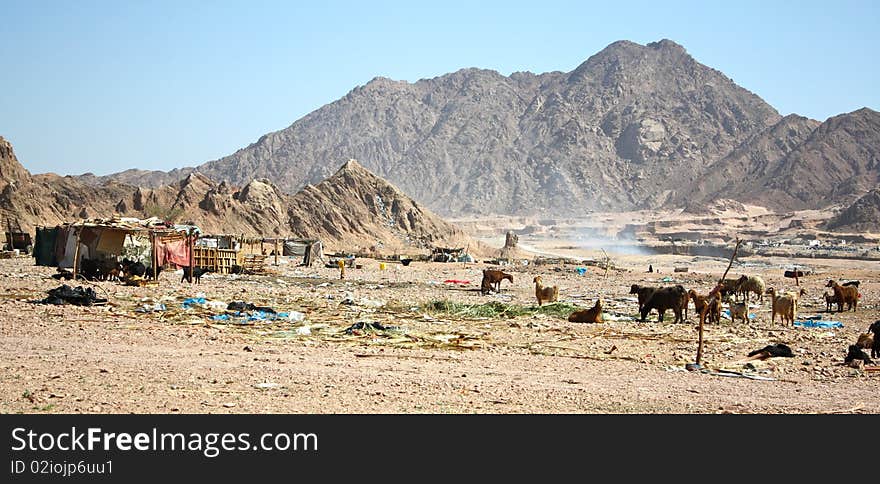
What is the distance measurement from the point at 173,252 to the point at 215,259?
459cm

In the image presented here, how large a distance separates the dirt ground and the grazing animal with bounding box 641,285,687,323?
35 centimetres

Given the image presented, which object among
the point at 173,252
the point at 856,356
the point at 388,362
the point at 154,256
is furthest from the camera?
the point at 173,252

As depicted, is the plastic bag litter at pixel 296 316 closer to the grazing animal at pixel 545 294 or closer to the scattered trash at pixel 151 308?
A: the scattered trash at pixel 151 308

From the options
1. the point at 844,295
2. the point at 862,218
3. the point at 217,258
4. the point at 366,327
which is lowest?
the point at 366,327

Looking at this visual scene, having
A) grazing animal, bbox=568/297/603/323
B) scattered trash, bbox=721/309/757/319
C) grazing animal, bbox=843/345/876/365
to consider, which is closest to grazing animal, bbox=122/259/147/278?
grazing animal, bbox=568/297/603/323

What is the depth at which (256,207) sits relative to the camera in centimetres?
6806

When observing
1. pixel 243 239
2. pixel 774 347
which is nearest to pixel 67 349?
pixel 774 347

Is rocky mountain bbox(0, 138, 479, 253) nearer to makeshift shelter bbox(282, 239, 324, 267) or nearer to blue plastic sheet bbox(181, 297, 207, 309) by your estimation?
makeshift shelter bbox(282, 239, 324, 267)

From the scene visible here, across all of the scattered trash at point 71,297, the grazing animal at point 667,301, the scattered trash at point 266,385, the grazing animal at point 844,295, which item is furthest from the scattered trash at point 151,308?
the grazing animal at point 844,295

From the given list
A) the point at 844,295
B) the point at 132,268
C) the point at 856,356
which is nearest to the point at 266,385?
the point at 856,356

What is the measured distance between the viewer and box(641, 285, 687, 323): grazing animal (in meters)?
20.9

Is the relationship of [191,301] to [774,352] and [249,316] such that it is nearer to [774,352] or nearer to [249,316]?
[249,316]

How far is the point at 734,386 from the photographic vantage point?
11578 mm
